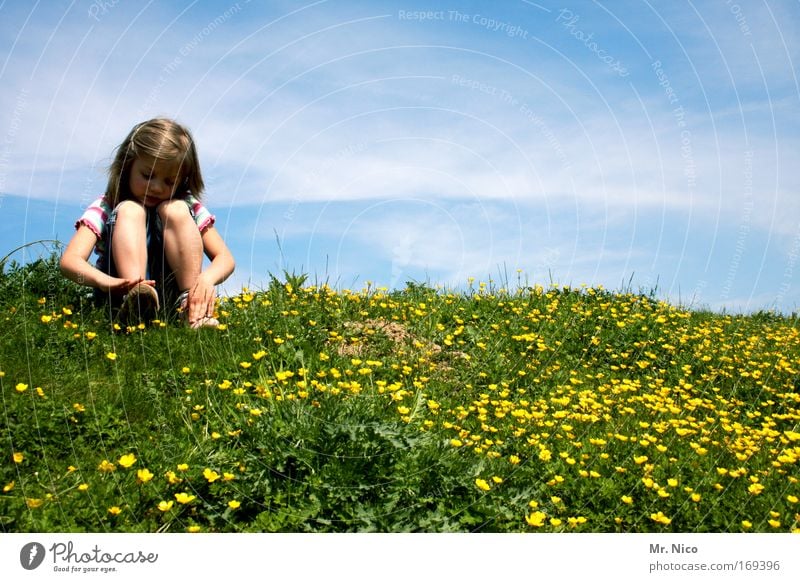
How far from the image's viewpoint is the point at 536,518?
11.7 feet

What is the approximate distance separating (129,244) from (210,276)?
2.36ft

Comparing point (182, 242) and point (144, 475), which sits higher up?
point (182, 242)

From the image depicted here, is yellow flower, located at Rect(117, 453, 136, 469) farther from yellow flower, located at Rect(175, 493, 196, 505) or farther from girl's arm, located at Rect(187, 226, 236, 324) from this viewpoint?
girl's arm, located at Rect(187, 226, 236, 324)

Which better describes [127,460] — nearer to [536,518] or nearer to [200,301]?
[536,518]

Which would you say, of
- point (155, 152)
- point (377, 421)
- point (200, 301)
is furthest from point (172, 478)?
point (155, 152)

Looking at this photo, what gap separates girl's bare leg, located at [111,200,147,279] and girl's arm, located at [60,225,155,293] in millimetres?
141

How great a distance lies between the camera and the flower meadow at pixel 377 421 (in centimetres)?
349

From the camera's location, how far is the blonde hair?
6.09 m

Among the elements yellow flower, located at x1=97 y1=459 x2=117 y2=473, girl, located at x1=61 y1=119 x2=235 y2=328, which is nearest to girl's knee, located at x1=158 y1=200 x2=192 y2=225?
girl, located at x1=61 y1=119 x2=235 y2=328
